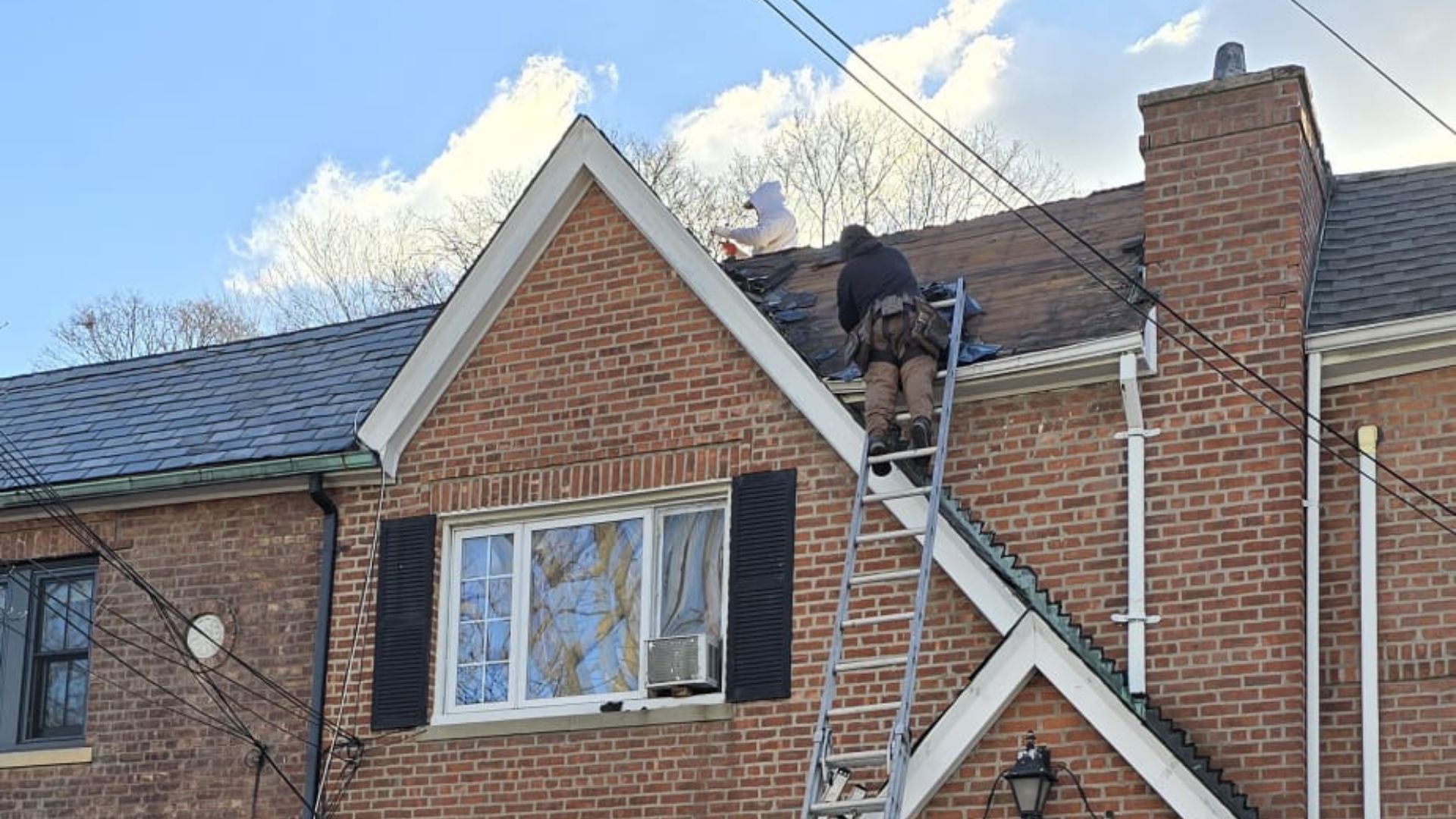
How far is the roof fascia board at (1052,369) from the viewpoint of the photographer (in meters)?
12.4

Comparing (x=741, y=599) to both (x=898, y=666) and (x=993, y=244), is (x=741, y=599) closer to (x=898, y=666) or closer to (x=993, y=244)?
(x=898, y=666)

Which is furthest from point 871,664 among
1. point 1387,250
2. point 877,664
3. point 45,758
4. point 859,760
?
point 45,758

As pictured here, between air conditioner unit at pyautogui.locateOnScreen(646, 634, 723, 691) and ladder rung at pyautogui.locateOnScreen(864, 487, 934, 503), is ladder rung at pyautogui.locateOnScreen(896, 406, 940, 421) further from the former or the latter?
air conditioner unit at pyautogui.locateOnScreen(646, 634, 723, 691)

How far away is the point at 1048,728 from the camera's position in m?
11.6

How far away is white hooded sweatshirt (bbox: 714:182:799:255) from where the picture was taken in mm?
17109

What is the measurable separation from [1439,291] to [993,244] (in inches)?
135

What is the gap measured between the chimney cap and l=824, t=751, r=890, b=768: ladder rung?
15.4 ft

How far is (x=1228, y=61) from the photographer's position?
13727mm


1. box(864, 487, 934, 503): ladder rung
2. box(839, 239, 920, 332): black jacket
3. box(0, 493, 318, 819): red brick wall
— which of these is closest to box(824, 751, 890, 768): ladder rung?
box(864, 487, 934, 503): ladder rung

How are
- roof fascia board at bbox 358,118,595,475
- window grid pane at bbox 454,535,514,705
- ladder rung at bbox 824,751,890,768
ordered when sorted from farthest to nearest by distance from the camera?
roof fascia board at bbox 358,118,595,475 → window grid pane at bbox 454,535,514,705 → ladder rung at bbox 824,751,890,768

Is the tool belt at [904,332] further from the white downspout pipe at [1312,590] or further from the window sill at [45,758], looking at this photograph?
the window sill at [45,758]

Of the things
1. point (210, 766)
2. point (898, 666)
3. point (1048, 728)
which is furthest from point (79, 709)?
point (1048, 728)

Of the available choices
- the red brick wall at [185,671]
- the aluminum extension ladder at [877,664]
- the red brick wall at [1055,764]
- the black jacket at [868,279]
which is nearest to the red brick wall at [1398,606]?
the red brick wall at [1055,764]

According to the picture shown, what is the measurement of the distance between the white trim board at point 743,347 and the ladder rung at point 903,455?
13cm
